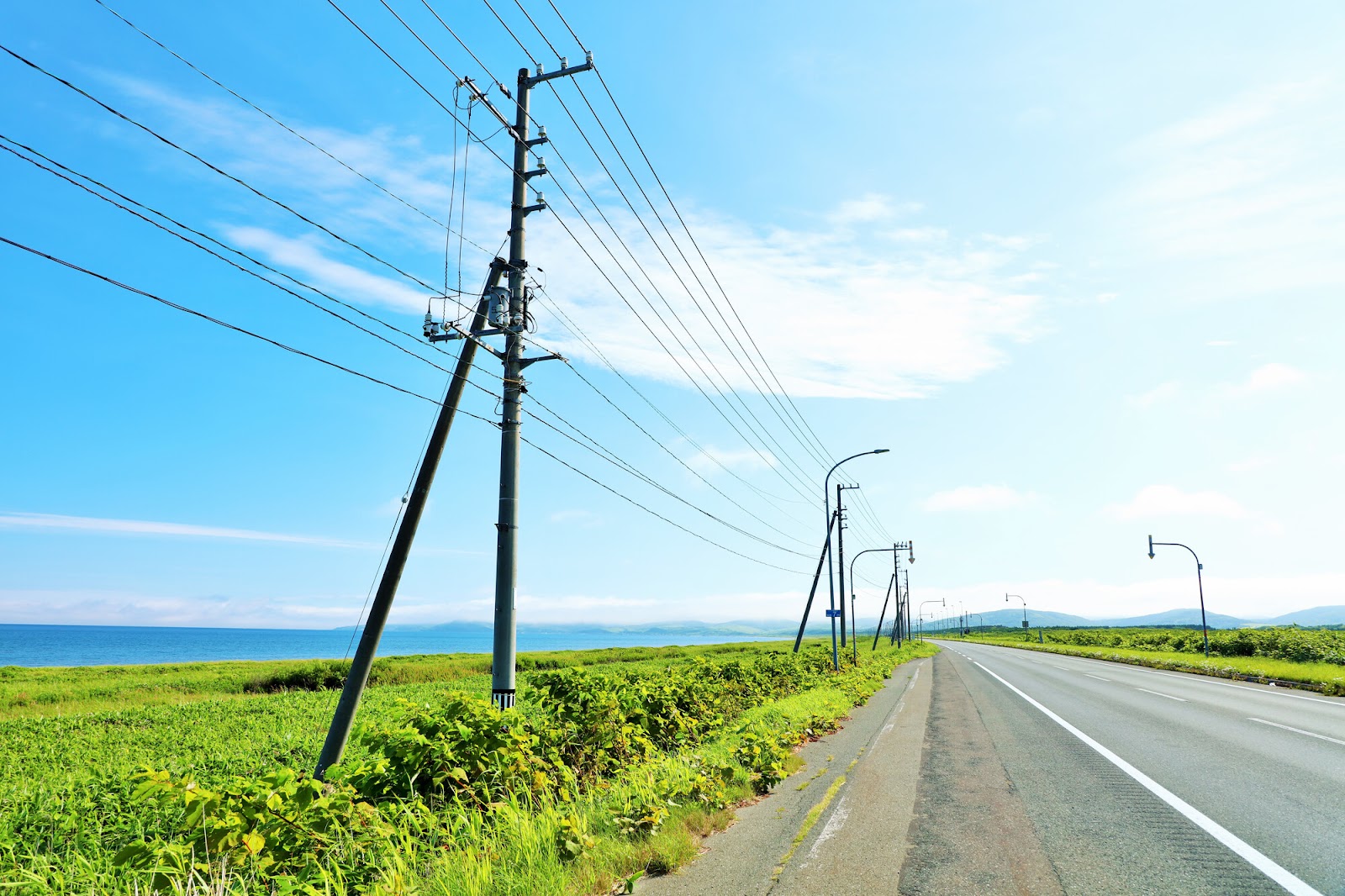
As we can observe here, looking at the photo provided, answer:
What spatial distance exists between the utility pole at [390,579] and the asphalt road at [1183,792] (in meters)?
7.02

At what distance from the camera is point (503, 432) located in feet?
41.4

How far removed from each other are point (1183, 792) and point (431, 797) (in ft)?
28.6

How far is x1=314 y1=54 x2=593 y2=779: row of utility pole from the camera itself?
30.6ft

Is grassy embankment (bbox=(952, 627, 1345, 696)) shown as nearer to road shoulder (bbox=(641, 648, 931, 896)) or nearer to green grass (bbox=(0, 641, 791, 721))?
road shoulder (bbox=(641, 648, 931, 896))

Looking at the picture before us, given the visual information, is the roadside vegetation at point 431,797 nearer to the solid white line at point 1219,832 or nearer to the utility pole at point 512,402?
the utility pole at point 512,402

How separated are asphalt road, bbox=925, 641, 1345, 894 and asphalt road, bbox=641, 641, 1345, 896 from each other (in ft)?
0.09

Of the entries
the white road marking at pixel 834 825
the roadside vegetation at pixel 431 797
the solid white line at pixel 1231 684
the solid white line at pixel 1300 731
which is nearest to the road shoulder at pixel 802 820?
the white road marking at pixel 834 825

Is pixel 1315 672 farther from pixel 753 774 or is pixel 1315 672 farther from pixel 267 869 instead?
pixel 267 869

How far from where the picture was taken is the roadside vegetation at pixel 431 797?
4.98m

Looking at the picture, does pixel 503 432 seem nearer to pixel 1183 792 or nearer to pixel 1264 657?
pixel 1183 792

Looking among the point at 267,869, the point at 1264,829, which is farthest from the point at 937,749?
the point at 267,869

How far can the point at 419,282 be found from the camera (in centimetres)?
1188

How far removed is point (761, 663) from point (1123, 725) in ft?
35.3

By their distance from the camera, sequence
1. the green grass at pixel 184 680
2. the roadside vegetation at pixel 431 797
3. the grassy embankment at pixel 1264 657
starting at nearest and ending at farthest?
the roadside vegetation at pixel 431 797, the grassy embankment at pixel 1264 657, the green grass at pixel 184 680
